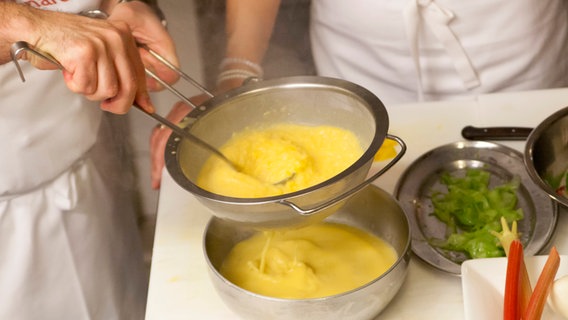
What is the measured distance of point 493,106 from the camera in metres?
1.43

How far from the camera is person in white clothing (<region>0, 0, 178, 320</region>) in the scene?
126 centimetres

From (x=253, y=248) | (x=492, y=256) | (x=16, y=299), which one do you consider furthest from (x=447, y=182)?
(x=16, y=299)

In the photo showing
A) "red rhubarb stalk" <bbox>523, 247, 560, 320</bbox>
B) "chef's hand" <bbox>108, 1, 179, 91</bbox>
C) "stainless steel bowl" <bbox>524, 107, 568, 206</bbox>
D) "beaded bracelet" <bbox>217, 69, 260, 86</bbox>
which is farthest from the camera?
"beaded bracelet" <bbox>217, 69, 260, 86</bbox>

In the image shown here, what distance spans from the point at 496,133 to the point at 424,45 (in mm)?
271

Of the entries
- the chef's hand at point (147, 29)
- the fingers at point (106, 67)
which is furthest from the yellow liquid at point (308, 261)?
the chef's hand at point (147, 29)

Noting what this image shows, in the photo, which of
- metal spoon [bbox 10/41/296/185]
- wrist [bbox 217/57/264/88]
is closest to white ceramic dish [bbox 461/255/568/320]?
metal spoon [bbox 10/41/296/185]

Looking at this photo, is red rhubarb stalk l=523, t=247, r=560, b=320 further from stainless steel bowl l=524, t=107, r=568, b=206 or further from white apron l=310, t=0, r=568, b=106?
white apron l=310, t=0, r=568, b=106

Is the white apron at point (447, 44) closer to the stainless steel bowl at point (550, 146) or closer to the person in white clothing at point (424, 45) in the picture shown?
the person in white clothing at point (424, 45)

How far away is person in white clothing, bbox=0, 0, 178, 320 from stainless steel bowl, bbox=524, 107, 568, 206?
0.61 metres

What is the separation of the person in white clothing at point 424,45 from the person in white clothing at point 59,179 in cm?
17

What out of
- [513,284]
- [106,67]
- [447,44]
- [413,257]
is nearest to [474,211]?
[413,257]

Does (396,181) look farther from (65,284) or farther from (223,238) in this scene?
(65,284)

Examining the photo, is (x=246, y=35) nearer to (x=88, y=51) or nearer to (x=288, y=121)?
(x=288, y=121)

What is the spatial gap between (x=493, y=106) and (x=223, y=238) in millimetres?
610
